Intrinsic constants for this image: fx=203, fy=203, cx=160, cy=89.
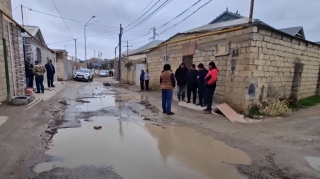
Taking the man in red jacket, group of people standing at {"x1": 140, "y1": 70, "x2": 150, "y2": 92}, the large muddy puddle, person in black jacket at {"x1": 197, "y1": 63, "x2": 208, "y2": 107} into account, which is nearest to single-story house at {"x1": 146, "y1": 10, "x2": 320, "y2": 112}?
person in black jacket at {"x1": 197, "y1": 63, "x2": 208, "y2": 107}

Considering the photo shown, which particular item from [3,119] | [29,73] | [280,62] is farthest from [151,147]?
[29,73]

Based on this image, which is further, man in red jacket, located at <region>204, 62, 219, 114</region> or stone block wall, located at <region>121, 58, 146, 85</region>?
stone block wall, located at <region>121, 58, 146, 85</region>

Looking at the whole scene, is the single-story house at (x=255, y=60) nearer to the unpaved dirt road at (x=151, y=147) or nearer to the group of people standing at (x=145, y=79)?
the unpaved dirt road at (x=151, y=147)

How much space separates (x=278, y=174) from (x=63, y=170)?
3.01 metres

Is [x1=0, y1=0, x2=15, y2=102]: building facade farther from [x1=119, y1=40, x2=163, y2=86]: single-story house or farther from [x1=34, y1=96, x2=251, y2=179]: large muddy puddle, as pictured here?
[x1=119, y1=40, x2=163, y2=86]: single-story house

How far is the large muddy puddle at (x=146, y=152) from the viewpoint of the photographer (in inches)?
112

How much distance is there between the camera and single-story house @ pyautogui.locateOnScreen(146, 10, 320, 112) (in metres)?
6.50

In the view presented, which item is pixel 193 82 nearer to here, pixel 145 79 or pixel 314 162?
pixel 314 162

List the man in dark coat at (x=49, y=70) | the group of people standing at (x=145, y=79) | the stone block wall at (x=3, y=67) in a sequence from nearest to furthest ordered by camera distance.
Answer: the stone block wall at (x=3, y=67)
the man in dark coat at (x=49, y=70)
the group of people standing at (x=145, y=79)

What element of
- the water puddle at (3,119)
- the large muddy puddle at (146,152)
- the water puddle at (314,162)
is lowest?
the water puddle at (314,162)

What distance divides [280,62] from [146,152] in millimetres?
6516

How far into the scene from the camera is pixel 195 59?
30.1 ft

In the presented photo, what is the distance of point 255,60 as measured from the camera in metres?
6.44

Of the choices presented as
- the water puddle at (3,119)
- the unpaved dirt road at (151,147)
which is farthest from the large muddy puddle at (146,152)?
the water puddle at (3,119)
